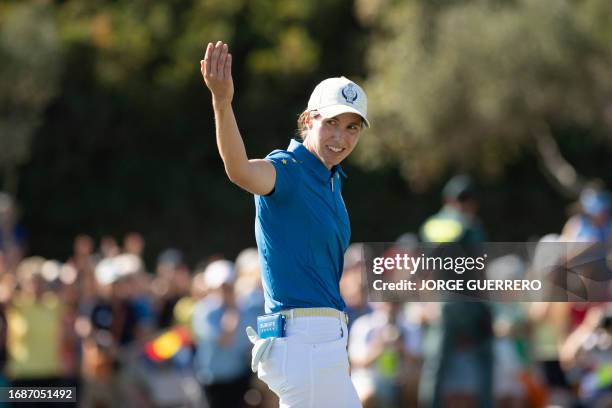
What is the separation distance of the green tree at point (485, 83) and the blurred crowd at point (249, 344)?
50.3 feet

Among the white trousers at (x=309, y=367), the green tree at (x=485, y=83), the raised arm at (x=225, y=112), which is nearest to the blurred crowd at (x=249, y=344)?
the white trousers at (x=309, y=367)

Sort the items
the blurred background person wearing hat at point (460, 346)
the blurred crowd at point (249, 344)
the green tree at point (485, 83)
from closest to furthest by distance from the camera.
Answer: the blurred background person wearing hat at point (460, 346) → the blurred crowd at point (249, 344) → the green tree at point (485, 83)

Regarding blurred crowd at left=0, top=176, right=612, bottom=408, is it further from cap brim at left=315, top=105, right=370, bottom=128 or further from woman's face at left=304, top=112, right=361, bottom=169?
cap brim at left=315, top=105, right=370, bottom=128

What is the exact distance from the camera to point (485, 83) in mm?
30969

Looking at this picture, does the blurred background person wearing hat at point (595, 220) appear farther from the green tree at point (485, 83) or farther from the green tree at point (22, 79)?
the green tree at point (22, 79)

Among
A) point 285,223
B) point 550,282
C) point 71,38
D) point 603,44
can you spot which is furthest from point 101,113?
point 285,223

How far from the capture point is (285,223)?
5.89 meters

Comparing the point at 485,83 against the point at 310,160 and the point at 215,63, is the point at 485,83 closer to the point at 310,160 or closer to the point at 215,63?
the point at 310,160

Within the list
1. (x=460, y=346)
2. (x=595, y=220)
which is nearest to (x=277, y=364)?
(x=460, y=346)

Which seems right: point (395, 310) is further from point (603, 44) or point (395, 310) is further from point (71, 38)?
point (71, 38)

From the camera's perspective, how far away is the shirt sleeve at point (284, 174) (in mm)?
5816

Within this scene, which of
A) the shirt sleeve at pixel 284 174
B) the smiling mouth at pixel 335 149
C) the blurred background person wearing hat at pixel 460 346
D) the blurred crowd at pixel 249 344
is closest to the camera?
the shirt sleeve at pixel 284 174

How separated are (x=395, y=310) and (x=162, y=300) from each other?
3.60m

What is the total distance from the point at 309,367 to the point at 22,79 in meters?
30.3
